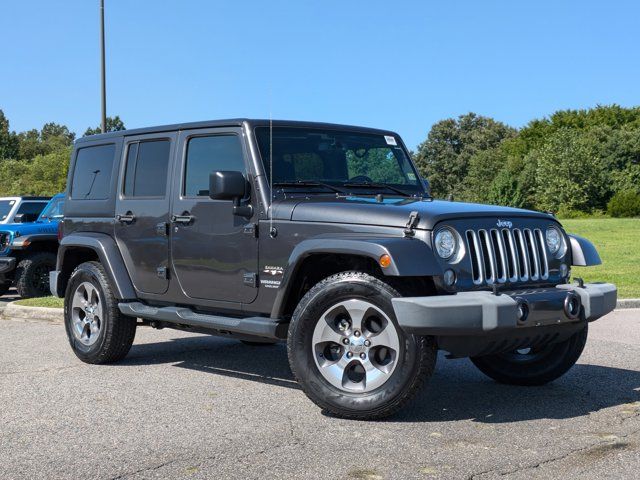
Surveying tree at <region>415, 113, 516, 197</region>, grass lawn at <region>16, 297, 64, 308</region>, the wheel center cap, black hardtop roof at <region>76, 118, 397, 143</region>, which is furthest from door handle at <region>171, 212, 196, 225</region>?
tree at <region>415, 113, 516, 197</region>

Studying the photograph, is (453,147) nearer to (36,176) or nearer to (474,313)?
(36,176)

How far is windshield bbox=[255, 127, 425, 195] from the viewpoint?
6520 millimetres

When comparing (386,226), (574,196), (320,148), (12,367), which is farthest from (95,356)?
(574,196)

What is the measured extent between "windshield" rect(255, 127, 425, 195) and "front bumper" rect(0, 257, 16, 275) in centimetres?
883

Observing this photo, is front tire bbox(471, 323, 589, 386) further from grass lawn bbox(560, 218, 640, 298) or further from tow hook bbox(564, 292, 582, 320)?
grass lawn bbox(560, 218, 640, 298)

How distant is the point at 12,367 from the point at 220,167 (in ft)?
9.16

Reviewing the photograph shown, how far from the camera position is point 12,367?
25.2 feet

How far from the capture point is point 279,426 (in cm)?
537

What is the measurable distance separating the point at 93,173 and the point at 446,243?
4.04m

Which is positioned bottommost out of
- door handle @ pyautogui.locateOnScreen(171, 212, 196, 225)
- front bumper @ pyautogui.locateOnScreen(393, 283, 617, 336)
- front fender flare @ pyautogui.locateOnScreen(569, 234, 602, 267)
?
front bumper @ pyautogui.locateOnScreen(393, 283, 617, 336)

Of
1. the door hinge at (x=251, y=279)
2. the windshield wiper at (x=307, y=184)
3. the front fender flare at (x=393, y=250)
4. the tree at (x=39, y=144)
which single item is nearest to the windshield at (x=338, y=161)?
the windshield wiper at (x=307, y=184)

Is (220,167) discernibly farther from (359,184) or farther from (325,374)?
(325,374)

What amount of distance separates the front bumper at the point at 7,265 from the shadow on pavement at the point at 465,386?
20.2ft

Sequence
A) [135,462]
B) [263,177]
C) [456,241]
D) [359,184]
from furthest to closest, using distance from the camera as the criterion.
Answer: [359,184]
[263,177]
[456,241]
[135,462]
